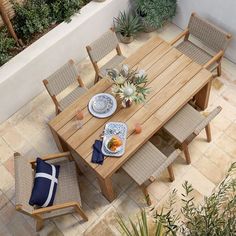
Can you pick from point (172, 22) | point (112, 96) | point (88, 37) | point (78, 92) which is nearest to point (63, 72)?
point (78, 92)

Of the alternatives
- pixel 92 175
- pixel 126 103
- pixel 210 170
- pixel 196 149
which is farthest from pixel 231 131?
pixel 92 175

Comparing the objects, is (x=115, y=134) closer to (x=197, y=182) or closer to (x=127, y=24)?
(x=197, y=182)

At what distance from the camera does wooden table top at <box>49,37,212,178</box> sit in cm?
412

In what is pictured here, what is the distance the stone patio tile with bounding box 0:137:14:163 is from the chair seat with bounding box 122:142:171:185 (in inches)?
70.0

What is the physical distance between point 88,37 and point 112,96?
1.57m

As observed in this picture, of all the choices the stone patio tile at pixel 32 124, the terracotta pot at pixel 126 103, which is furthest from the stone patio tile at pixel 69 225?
the terracotta pot at pixel 126 103

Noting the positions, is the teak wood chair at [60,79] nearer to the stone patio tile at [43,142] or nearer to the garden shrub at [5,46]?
the stone patio tile at [43,142]

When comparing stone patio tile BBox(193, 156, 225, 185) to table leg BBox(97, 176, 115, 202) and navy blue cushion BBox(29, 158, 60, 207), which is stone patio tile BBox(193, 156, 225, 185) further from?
navy blue cushion BBox(29, 158, 60, 207)

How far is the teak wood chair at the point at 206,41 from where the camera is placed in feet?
16.3

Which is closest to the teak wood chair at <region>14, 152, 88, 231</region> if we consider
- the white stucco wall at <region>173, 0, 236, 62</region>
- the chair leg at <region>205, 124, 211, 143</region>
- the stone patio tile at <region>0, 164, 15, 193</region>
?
the stone patio tile at <region>0, 164, 15, 193</region>

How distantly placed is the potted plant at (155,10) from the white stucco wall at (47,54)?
338mm

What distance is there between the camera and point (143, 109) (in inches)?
171

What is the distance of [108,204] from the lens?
4625 millimetres

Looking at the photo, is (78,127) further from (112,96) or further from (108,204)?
(108,204)
